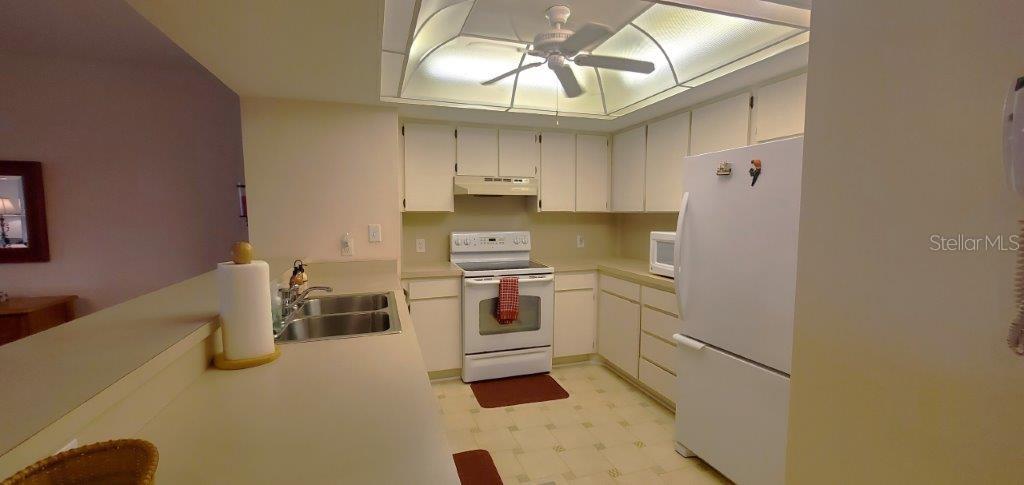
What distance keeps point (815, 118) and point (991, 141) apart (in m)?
0.37

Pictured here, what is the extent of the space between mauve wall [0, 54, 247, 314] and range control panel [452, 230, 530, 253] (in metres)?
1.68

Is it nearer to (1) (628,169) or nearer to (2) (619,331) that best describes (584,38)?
(1) (628,169)

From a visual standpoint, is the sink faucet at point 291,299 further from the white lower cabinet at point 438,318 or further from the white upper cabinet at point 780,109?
the white upper cabinet at point 780,109

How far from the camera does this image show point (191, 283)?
167cm

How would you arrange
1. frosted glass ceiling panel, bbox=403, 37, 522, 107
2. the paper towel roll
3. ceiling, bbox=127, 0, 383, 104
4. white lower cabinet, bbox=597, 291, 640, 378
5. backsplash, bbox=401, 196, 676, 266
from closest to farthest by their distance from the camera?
1. the paper towel roll
2. ceiling, bbox=127, 0, 383, 104
3. frosted glass ceiling panel, bbox=403, 37, 522, 107
4. white lower cabinet, bbox=597, 291, 640, 378
5. backsplash, bbox=401, 196, 676, 266

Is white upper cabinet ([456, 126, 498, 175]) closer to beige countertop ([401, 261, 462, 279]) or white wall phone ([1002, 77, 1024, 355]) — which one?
beige countertop ([401, 261, 462, 279])

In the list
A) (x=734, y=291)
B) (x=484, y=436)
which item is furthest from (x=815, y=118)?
(x=484, y=436)

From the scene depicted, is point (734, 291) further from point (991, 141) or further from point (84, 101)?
point (84, 101)

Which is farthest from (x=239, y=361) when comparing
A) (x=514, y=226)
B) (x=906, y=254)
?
(x=514, y=226)

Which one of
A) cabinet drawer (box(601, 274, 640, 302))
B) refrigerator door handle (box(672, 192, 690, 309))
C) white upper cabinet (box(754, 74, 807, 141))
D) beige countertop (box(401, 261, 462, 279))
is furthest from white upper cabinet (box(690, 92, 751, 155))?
beige countertop (box(401, 261, 462, 279))

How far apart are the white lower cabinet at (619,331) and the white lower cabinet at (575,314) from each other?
0.23 feet

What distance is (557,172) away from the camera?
11.6ft

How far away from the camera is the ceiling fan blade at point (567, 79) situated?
2.08m

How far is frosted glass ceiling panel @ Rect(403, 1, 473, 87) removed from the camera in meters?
2.01
